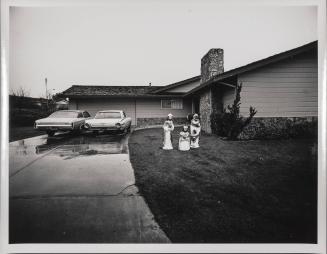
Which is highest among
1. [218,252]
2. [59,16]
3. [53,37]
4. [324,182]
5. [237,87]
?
[59,16]

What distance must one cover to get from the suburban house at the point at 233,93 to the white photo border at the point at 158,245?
1.08ft

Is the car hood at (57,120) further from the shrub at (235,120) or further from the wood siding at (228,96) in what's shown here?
the wood siding at (228,96)

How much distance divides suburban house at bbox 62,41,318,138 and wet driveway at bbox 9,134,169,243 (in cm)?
303

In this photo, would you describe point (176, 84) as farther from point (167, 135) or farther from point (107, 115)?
point (167, 135)

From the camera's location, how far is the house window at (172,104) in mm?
15248

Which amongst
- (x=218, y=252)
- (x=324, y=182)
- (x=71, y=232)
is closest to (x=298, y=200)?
(x=324, y=182)

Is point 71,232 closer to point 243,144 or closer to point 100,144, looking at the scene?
point 100,144

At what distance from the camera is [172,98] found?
15.4m

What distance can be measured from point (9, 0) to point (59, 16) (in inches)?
29.4

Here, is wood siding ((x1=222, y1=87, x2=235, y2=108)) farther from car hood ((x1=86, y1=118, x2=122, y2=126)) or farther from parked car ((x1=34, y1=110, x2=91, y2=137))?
parked car ((x1=34, y1=110, x2=91, y2=137))

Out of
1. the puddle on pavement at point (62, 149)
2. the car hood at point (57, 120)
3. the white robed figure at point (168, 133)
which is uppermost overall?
the car hood at point (57, 120)

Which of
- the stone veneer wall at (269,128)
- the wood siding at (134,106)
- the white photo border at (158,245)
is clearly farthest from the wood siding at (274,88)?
the wood siding at (134,106)

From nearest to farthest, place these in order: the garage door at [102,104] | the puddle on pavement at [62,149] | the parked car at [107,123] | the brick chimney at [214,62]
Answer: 1. the puddle on pavement at [62,149]
2. the parked car at [107,123]
3. the brick chimney at [214,62]
4. the garage door at [102,104]

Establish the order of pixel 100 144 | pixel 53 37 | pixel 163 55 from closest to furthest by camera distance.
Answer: pixel 53 37, pixel 163 55, pixel 100 144
